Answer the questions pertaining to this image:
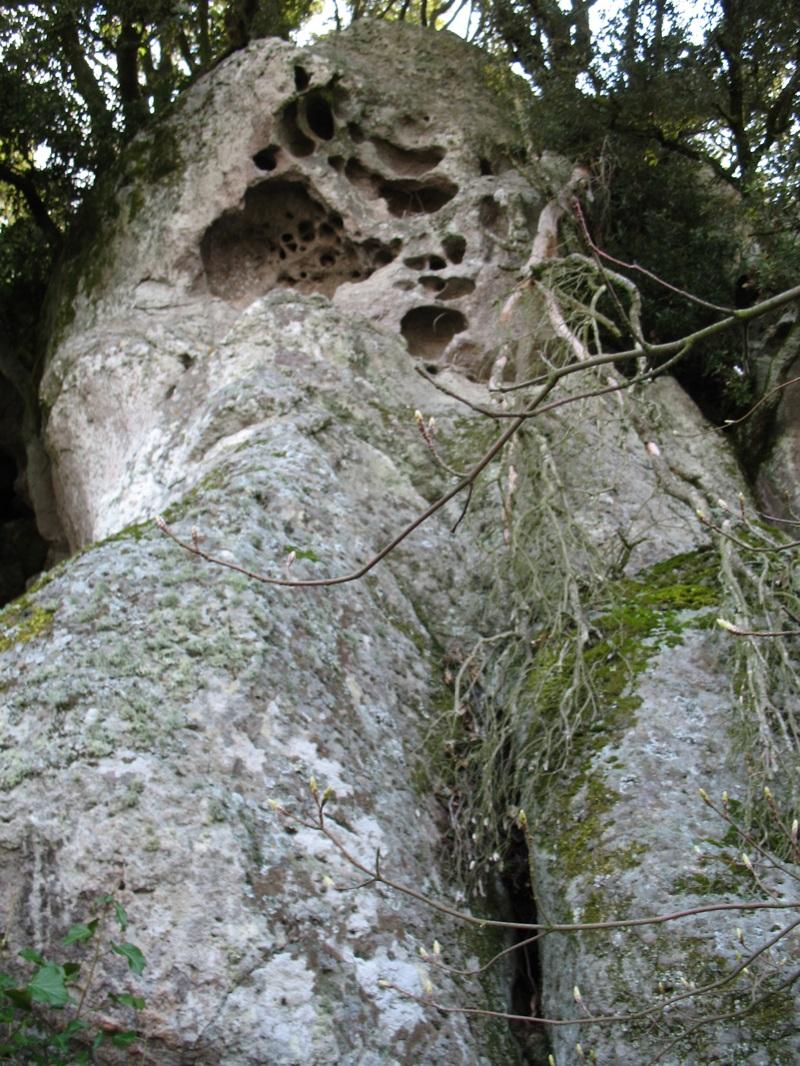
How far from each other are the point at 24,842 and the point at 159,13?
23.7 feet

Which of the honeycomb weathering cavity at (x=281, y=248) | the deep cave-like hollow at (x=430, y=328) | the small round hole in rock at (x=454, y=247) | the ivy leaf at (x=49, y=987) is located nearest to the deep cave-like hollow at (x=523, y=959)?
the ivy leaf at (x=49, y=987)

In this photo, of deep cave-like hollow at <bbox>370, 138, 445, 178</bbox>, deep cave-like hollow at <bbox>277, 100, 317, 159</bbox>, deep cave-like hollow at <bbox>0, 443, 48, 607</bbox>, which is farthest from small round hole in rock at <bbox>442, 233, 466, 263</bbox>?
deep cave-like hollow at <bbox>0, 443, 48, 607</bbox>

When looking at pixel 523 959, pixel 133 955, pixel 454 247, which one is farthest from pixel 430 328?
pixel 133 955

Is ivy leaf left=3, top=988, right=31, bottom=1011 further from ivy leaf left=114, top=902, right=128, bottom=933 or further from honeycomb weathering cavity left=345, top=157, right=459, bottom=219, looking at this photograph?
honeycomb weathering cavity left=345, top=157, right=459, bottom=219

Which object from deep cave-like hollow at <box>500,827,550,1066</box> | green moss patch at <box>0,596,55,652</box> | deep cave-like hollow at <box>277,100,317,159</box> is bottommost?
deep cave-like hollow at <box>500,827,550,1066</box>

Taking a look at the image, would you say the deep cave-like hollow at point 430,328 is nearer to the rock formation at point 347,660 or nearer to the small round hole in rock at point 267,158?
the rock formation at point 347,660

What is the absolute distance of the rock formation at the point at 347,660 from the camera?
3387mm

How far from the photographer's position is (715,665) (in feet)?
14.5

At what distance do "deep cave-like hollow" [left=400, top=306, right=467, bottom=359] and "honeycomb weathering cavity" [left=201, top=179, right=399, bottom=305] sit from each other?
1.92 feet

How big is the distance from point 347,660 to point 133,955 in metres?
1.51

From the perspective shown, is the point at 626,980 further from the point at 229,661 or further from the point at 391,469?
the point at 391,469

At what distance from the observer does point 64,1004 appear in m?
3.00

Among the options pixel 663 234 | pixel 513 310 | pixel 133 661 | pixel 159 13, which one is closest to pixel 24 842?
pixel 133 661

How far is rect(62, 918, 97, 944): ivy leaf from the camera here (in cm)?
308
